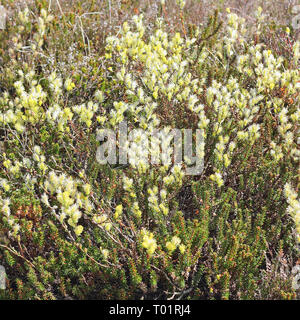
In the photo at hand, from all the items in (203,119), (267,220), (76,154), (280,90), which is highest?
(280,90)

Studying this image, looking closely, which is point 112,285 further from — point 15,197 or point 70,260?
point 15,197

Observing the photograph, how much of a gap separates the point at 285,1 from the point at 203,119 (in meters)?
3.48

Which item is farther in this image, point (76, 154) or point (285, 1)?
point (285, 1)

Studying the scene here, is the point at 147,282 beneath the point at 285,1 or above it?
beneath

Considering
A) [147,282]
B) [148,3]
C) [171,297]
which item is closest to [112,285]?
[147,282]

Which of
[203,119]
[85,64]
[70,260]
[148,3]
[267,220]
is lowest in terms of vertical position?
[70,260]

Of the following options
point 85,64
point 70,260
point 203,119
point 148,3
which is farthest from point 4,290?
point 148,3

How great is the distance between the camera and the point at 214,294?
5.99 ft

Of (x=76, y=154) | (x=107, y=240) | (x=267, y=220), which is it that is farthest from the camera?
(x=76, y=154)

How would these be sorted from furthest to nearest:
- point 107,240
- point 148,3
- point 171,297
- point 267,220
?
point 148,3
point 267,220
point 107,240
point 171,297

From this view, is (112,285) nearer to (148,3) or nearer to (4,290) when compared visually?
(4,290)

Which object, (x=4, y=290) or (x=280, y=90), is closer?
(x=4, y=290)

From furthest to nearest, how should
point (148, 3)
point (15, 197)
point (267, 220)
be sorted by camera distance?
point (148, 3) → point (15, 197) → point (267, 220)

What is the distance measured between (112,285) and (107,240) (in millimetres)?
245
